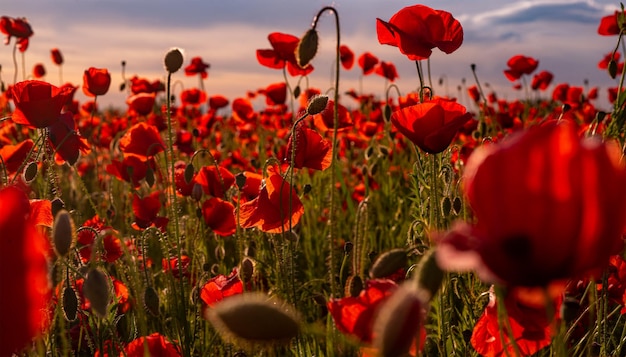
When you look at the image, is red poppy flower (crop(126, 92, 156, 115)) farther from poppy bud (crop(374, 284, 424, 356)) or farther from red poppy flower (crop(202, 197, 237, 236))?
poppy bud (crop(374, 284, 424, 356))

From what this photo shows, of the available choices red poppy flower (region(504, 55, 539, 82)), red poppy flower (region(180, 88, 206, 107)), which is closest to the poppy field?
red poppy flower (region(504, 55, 539, 82))

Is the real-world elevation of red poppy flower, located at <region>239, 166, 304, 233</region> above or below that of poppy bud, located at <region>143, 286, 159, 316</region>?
above

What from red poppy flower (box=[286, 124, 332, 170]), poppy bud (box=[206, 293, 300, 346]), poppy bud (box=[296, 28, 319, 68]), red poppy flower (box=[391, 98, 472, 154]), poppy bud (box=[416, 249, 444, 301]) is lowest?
poppy bud (box=[206, 293, 300, 346])

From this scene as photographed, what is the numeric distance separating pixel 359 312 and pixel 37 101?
1602 mm

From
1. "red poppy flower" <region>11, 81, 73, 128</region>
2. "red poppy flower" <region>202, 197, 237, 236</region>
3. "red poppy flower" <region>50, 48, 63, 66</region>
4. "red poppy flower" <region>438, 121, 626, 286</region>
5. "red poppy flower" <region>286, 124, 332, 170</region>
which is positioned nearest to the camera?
"red poppy flower" <region>438, 121, 626, 286</region>

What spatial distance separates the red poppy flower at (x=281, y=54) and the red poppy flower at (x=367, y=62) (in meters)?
A: 2.75

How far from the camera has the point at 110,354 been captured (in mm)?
1869

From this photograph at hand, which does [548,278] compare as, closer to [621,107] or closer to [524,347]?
[524,347]

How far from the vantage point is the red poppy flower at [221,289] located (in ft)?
5.63

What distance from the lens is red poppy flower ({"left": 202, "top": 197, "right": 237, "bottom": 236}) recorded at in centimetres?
256

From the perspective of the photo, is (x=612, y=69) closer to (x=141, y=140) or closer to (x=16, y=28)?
(x=141, y=140)

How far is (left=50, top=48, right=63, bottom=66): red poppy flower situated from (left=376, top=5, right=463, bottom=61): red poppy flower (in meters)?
4.90

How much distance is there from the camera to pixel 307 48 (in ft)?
5.05

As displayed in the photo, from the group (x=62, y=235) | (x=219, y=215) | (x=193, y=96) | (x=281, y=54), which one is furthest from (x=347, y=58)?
(x=62, y=235)
